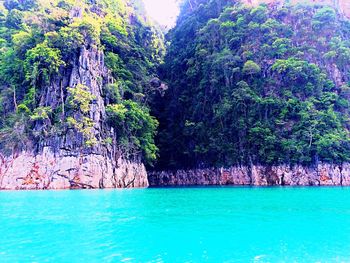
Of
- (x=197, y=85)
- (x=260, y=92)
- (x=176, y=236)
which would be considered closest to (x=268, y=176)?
(x=260, y=92)

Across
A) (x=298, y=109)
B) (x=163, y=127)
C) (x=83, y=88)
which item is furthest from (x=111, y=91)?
(x=298, y=109)

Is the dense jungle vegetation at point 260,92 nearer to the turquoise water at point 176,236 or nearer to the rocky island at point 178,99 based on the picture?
the rocky island at point 178,99

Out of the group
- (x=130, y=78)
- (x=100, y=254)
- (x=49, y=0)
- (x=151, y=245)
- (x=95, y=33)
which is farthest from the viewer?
(x=130, y=78)

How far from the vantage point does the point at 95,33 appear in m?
Answer: 39.5

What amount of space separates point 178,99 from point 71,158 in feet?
70.2

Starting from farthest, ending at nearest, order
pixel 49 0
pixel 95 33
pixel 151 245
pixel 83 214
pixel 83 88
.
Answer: pixel 49 0 < pixel 95 33 < pixel 83 88 < pixel 83 214 < pixel 151 245

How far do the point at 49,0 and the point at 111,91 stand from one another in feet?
48.2

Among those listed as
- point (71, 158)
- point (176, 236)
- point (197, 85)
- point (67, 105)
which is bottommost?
point (176, 236)

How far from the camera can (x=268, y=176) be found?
40.8m

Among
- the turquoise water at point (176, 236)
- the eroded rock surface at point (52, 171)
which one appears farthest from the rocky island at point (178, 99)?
the turquoise water at point (176, 236)

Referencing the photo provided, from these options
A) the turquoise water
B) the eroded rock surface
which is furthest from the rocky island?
the turquoise water

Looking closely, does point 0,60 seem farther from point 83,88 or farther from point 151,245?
point 151,245

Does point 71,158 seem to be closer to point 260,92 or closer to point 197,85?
point 197,85

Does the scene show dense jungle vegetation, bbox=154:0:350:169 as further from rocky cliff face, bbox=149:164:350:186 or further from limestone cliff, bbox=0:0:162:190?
limestone cliff, bbox=0:0:162:190
